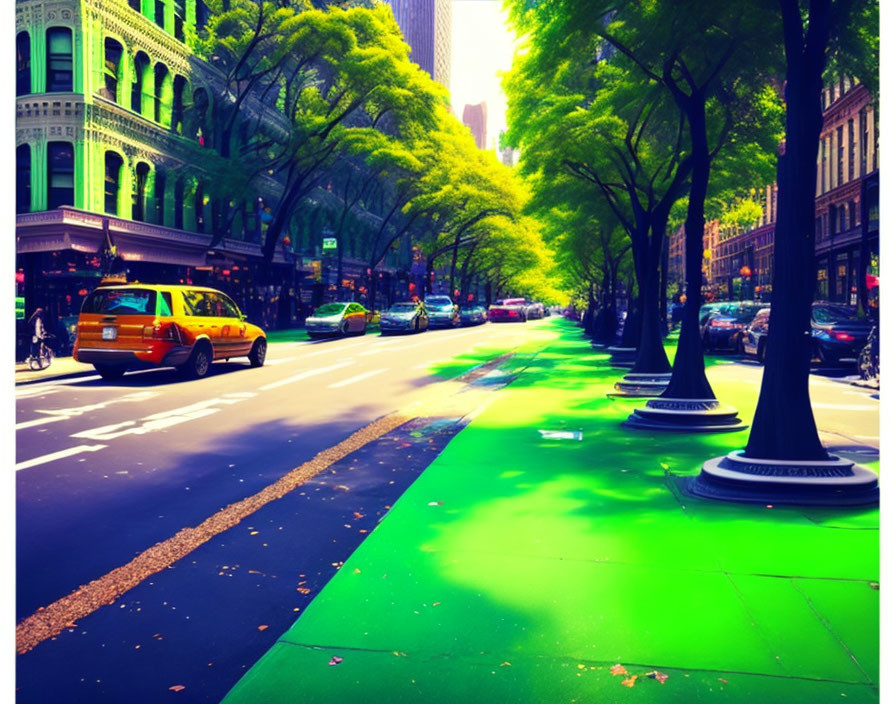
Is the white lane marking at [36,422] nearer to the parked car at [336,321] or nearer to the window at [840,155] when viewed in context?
the parked car at [336,321]

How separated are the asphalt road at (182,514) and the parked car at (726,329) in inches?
664

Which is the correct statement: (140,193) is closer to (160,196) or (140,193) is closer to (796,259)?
(160,196)

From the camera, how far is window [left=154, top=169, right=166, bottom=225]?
108 ft

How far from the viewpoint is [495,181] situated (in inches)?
2164

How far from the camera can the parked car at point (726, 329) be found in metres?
27.3

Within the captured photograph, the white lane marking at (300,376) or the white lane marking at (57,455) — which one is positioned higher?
the white lane marking at (300,376)

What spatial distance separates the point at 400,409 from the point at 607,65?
1087 cm

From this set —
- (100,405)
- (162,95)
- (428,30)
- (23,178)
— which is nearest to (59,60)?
(23,178)

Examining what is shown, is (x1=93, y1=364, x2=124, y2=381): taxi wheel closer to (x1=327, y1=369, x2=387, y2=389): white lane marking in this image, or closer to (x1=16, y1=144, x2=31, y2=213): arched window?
(x1=327, y1=369, x2=387, y2=389): white lane marking

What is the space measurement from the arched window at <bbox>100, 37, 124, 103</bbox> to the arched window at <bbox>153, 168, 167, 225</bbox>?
4070mm

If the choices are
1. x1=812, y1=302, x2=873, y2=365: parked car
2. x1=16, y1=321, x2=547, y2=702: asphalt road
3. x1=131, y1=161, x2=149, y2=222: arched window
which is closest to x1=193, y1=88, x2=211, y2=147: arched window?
x1=131, y1=161, x2=149, y2=222: arched window

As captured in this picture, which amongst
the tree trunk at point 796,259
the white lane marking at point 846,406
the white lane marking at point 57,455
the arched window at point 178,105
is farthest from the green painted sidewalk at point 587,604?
the arched window at point 178,105

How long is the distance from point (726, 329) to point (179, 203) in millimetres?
24853

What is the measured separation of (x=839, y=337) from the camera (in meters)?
19.1
